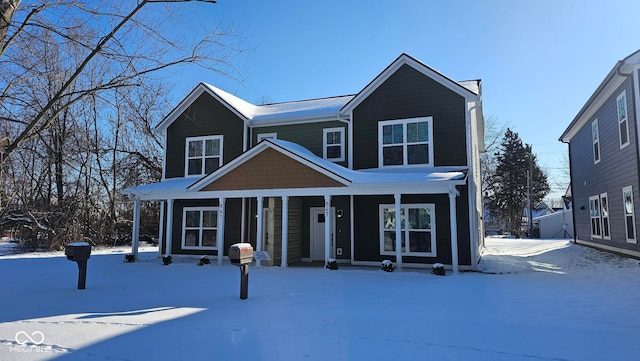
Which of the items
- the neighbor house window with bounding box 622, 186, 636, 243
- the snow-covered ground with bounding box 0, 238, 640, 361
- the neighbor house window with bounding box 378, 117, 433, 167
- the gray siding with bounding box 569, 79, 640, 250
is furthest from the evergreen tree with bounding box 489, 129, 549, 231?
the snow-covered ground with bounding box 0, 238, 640, 361

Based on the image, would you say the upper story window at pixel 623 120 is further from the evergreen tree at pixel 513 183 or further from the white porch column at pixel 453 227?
Result: the evergreen tree at pixel 513 183

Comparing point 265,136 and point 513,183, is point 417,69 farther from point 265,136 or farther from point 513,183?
point 513,183

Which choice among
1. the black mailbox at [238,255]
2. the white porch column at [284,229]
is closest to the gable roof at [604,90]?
the white porch column at [284,229]

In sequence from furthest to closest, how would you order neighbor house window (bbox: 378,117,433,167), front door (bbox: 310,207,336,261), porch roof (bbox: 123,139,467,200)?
front door (bbox: 310,207,336,261) < neighbor house window (bbox: 378,117,433,167) < porch roof (bbox: 123,139,467,200)

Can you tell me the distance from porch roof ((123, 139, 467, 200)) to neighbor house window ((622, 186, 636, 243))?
5.38 meters

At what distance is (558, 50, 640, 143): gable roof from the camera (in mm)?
11156

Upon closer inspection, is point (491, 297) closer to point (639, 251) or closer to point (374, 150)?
point (374, 150)

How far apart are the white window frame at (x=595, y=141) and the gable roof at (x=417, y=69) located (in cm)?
570

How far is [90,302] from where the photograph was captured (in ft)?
22.6

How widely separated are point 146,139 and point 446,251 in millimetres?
21473

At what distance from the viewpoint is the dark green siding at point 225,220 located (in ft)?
48.0

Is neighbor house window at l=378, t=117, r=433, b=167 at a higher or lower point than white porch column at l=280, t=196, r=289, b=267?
higher

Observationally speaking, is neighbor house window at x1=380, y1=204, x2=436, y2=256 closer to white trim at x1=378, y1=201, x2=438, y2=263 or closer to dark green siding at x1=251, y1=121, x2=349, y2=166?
white trim at x1=378, y1=201, x2=438, y2=263

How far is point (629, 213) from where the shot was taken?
12.5m
